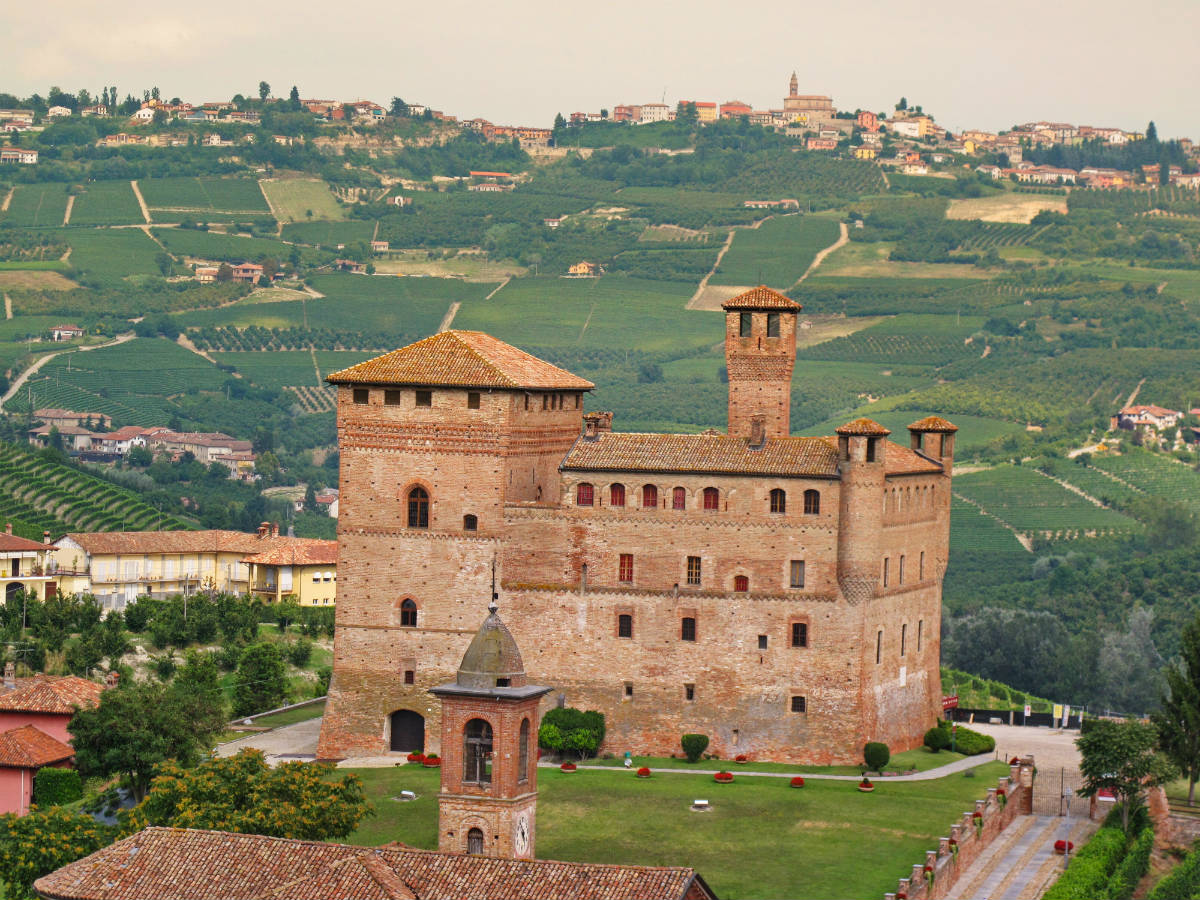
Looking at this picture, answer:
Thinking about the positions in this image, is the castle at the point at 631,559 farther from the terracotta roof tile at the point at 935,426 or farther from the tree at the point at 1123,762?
the tree at the point at 1123,762

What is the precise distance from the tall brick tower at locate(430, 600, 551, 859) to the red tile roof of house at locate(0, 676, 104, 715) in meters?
20.9

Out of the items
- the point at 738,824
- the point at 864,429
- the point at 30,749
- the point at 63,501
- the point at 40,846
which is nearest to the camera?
the point at 40,846

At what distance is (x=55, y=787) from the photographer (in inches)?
2238

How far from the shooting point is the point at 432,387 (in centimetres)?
6209

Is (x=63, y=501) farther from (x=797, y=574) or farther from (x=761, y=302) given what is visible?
(x=797, y=574)

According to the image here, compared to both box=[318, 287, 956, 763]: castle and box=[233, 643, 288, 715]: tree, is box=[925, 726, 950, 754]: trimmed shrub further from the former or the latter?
box=[233, 643, 288, 715]: tree

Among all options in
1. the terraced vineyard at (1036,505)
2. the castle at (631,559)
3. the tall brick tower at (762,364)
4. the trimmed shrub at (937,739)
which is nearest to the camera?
the castle at (631,559)

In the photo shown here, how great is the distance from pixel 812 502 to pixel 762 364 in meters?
5.74

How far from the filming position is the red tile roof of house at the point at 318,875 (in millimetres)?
37375

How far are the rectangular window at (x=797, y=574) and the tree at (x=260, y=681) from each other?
1996 cm

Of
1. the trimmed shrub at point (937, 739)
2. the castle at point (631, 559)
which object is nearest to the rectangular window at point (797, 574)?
the castle at point (631, 559)

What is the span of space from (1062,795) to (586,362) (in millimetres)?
131061

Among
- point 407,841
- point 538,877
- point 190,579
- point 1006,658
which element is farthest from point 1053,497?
point 538,877

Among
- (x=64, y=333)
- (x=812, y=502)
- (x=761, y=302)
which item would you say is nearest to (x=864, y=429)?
(x=812, y=502)
